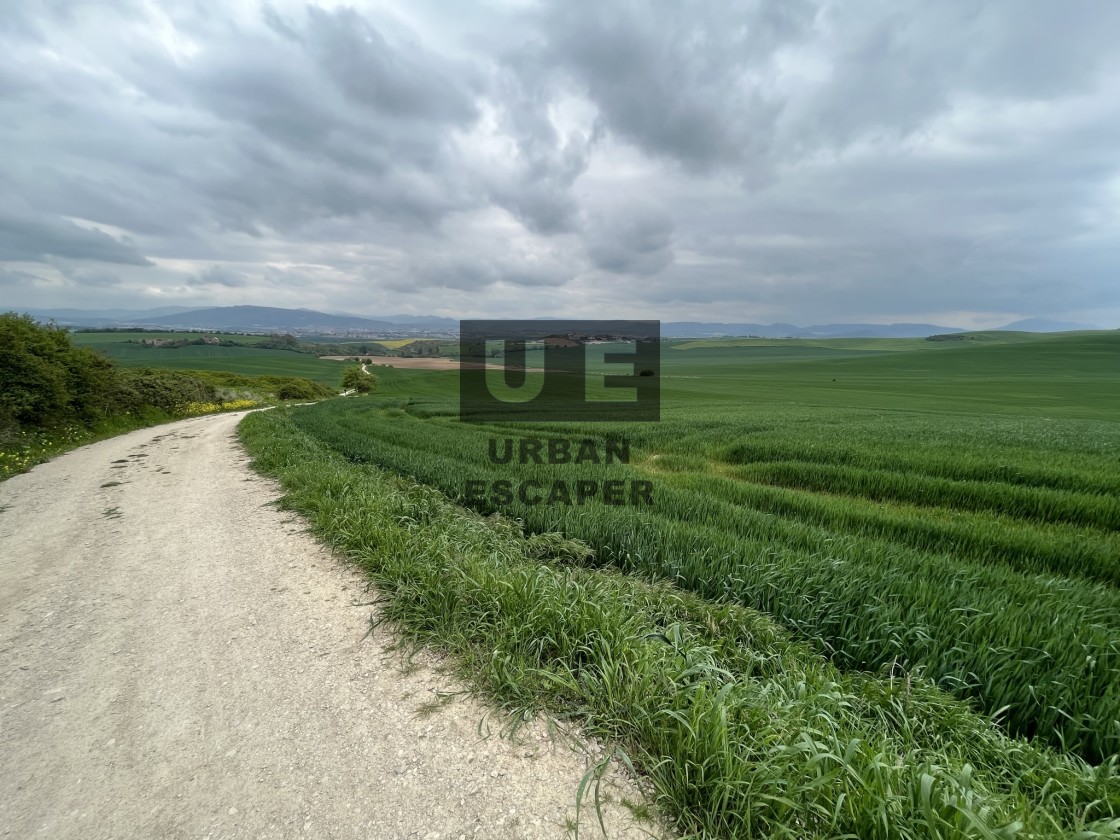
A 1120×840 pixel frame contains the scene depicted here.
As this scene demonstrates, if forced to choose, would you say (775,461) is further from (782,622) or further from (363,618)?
(363,618)

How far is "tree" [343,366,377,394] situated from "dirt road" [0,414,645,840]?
163 ft

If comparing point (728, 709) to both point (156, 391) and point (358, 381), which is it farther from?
point (358, 381)

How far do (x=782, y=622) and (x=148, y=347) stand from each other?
9946 centimetres

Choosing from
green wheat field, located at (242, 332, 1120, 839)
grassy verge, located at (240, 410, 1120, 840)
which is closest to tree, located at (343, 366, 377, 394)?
green wheat field, located at (242, 332, 1120, 839)

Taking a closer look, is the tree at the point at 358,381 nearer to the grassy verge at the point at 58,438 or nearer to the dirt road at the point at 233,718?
the grassy verge at the point at 58,438

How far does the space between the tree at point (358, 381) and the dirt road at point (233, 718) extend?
49.7 meters

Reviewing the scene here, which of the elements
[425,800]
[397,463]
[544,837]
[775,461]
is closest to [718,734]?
[544,837]

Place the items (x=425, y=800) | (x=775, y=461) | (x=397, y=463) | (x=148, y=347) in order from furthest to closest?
(x=148, y=347) → (x=775, y=461) → (x=397, y=463) → (x=425, y=800)

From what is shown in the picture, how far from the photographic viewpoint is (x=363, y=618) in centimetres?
426

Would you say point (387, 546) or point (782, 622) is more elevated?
point (387, 546)

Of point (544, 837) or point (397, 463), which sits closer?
point (544, 837)

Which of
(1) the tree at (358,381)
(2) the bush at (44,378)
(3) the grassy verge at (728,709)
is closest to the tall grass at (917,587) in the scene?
(3) the grassy verge at (728,709)

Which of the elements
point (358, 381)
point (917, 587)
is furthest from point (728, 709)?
point (358, 381)

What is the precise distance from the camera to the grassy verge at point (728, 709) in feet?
6.90
